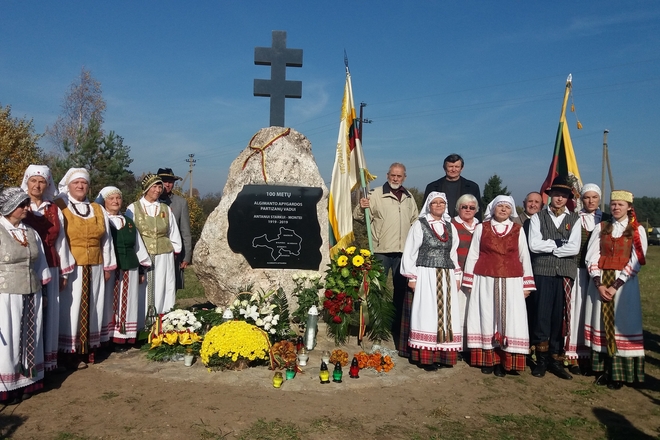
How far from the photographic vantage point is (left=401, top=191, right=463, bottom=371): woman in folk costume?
4.88 meters

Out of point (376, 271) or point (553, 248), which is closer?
point (553, 248)

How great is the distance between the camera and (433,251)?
4938 millimetres

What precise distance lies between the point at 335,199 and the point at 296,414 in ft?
8.85

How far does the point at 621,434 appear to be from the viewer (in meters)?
3.72

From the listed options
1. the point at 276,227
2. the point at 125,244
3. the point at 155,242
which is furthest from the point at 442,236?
the point at 125,244

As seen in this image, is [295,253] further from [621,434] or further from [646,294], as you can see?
[646,294]

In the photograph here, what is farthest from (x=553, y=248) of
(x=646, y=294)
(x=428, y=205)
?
(x=646, y=294)

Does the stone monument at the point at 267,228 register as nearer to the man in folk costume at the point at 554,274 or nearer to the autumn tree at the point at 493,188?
the man in folk costume at the point at 554,274

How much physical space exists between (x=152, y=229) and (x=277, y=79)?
7.90 feet

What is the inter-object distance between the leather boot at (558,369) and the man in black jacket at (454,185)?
1.73 m

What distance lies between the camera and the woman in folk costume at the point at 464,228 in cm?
519

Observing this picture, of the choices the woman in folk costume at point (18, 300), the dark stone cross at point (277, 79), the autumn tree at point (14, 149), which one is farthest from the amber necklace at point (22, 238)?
the autumn tree at point (14, 149)

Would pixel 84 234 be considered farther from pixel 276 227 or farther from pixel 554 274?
pixel 554 274

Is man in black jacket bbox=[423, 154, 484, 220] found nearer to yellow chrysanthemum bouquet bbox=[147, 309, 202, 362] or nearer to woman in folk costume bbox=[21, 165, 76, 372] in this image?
yellow chrysanthemum bouquet bbox=[147, 309, 202, 362]
